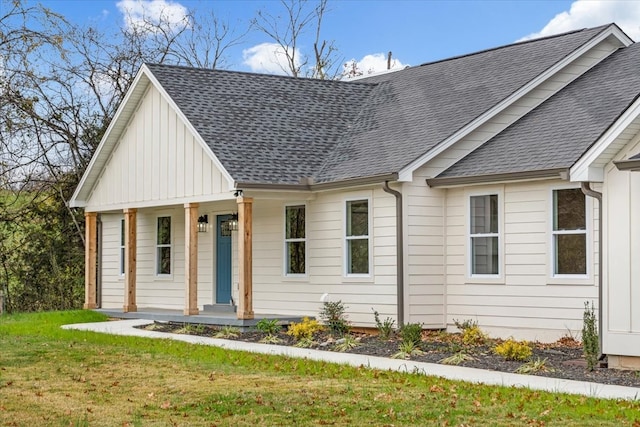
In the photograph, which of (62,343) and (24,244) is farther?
(24,244)

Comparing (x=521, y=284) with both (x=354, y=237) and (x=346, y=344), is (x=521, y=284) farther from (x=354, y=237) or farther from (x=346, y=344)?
(x=354, y=237)

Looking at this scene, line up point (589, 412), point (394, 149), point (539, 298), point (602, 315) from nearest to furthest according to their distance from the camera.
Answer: point (589, 412) < point (602, 315) < point (539, 298) < point (394, 149)

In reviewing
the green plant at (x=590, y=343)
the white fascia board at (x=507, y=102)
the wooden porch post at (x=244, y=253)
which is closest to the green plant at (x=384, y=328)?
the white fascia board at (x=507, y=102)

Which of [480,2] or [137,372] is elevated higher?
[480,2]

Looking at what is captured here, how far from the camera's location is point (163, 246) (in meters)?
25.2

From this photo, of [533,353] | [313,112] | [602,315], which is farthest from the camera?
[313,112]

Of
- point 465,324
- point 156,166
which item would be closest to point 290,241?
point 156,166

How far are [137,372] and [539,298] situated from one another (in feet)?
23.6

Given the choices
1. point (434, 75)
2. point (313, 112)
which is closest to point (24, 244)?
point (313, 112)

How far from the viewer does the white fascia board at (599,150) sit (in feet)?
42.2

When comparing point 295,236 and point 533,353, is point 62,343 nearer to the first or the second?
point 295,236

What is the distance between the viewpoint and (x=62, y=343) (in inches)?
690

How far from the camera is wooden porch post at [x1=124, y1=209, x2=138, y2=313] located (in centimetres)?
2377

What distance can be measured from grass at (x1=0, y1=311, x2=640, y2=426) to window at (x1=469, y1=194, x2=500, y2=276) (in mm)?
5076
